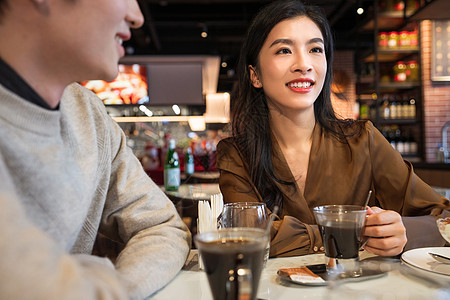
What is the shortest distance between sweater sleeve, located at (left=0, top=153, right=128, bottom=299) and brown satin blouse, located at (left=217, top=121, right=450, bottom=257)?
1075mm

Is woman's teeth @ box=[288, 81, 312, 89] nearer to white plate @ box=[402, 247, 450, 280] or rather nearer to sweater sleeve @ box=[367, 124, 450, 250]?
sweater sleeve @ box=[367, 124, 450, 250]

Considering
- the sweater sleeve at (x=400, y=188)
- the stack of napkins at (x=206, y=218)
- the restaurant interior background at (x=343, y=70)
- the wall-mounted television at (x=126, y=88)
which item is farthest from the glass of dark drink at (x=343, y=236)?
the wall-mounted television at (x=126, y=88)

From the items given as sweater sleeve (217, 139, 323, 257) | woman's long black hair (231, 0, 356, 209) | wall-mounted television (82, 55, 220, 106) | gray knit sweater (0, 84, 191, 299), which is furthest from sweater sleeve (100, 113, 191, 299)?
wall-mounted television (82, 55, 220, 106)

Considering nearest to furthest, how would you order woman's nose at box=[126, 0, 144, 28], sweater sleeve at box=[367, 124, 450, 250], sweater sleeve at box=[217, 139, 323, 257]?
woman's nose at box=[126, 0, 144, 28], sweater sleeve at box=[217, 139, 323, 257], sweater sleeve at box=[367, 124, 450, 250]

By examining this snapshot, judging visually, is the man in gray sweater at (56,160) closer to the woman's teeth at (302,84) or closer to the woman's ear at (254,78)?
the woman's teeth at (302,84)

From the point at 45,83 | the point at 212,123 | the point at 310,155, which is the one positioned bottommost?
the point at 310,155

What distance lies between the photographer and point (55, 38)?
82 cm

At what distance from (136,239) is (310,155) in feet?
3.05

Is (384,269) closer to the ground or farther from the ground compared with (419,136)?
closer to the ground

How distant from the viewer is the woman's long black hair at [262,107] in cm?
175

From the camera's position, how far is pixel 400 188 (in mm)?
1631

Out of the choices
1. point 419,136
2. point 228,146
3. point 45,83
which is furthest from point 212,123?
point 45,83

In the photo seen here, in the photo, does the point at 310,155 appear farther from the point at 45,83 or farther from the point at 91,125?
the point at 45,83

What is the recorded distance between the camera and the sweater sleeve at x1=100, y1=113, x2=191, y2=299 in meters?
0.97
